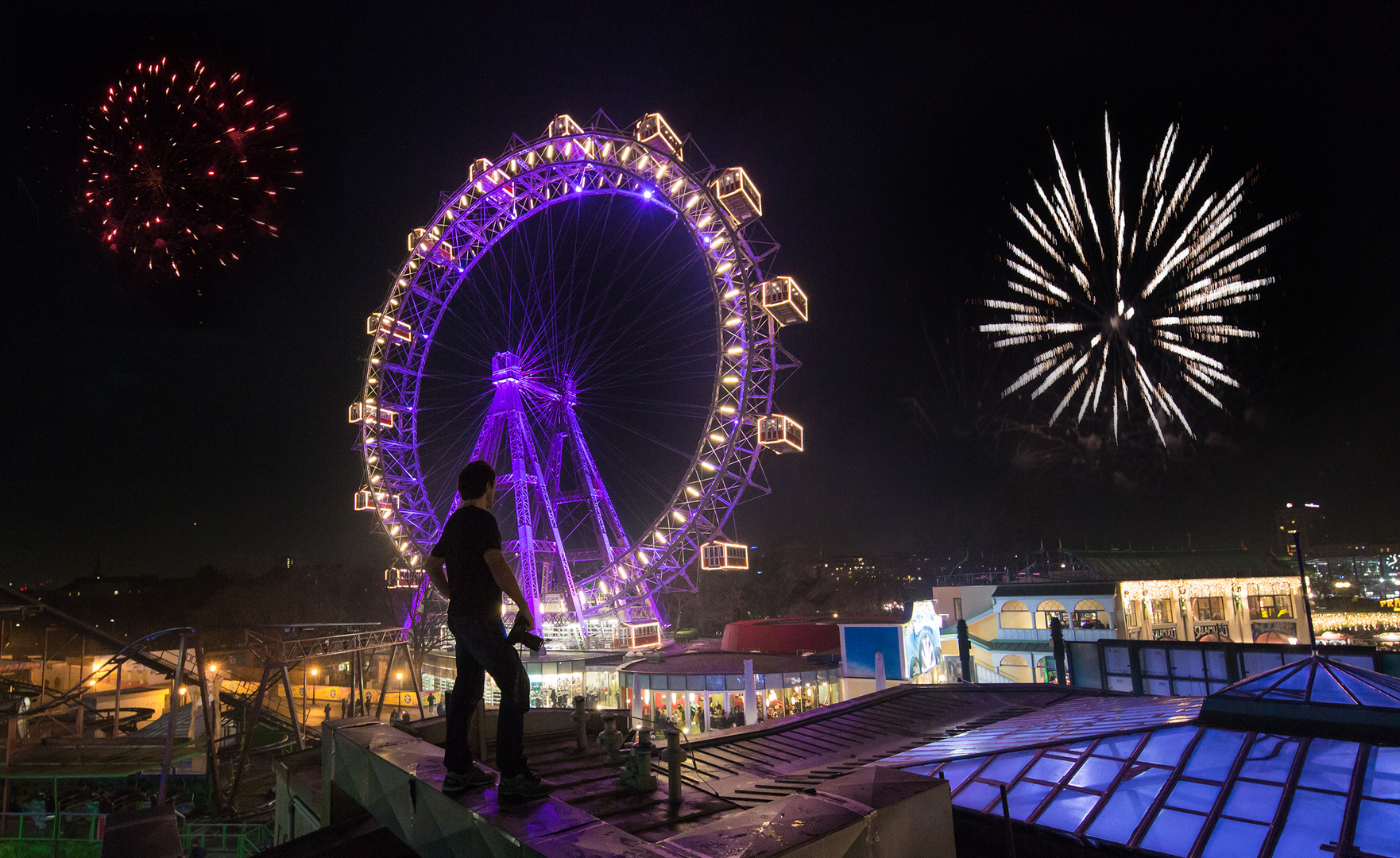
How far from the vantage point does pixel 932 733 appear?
1188 centimetres

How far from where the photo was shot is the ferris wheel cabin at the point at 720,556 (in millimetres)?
28859

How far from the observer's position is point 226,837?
15.3 m

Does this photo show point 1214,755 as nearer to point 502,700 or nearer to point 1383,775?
point 1383,775

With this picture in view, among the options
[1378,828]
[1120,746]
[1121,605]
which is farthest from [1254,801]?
[1121,605]

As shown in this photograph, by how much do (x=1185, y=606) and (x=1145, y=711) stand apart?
34031 millimetres

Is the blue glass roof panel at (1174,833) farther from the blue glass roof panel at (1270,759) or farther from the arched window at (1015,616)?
the arched window at (1015,616)

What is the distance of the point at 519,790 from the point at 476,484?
1.77 meters

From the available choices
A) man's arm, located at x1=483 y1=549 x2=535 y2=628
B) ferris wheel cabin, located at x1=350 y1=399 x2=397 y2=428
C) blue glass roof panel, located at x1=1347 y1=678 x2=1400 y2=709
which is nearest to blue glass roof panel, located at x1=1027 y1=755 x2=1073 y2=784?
blue glass roof panel, located at x1=1347 y1=678 x2=1400 y2=709

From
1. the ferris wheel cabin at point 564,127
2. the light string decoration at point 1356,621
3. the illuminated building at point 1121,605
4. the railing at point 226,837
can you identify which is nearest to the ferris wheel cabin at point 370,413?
the ferris wheel cabin at point 564,127

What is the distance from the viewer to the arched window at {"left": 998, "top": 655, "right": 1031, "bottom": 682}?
34469 millimetres

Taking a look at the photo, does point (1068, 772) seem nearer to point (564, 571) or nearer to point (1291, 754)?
point (1291, 754)

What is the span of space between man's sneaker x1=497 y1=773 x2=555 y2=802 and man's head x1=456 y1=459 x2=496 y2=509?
158cm

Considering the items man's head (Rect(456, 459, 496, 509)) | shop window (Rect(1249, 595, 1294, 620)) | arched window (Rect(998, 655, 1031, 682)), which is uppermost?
man's head (Rect(456, 459, 496, 509))

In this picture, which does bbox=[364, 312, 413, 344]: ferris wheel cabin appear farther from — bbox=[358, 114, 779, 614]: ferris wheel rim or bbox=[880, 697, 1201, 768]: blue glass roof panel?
bbox=[880, 697, 1201, 768]: blue glass roof panel
